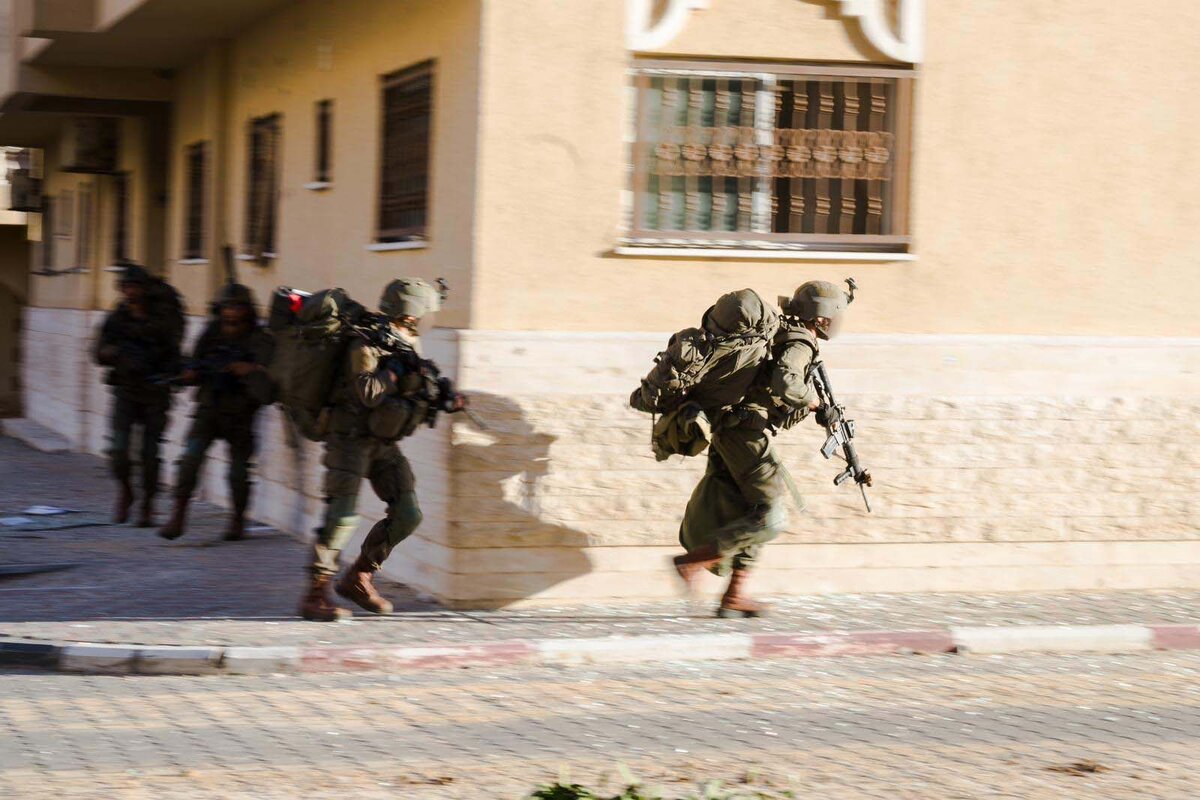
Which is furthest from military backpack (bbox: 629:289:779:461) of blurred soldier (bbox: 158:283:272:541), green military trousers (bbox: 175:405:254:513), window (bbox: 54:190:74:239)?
window (bbox: 54:190:74:239)

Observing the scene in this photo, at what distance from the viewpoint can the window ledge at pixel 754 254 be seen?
9.20 metres

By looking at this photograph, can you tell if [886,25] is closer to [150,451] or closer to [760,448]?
[760,448]

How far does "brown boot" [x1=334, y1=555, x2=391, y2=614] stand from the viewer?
27.9 ft

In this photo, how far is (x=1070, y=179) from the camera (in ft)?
32.4

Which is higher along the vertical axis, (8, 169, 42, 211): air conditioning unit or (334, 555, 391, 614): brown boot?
(8, 169, 42, 211): air conditioning unit

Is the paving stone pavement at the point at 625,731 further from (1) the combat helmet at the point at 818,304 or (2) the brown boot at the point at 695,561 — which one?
(1) the combat helmet at the point at 818,304

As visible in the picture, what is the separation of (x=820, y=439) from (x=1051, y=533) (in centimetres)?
160

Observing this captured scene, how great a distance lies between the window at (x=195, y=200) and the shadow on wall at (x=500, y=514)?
7.00 metres

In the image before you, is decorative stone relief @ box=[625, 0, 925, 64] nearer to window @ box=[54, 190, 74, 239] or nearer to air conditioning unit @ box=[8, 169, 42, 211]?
window @ box=[54, 190, 74, 239]

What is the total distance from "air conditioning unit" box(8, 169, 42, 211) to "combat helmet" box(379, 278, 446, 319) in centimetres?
1899

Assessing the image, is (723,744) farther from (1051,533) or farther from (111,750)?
(1051,533)

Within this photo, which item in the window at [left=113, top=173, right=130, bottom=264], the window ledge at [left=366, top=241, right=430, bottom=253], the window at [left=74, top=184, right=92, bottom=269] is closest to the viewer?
the window ledge at [left=366, top=241, right=430, bottom=253]

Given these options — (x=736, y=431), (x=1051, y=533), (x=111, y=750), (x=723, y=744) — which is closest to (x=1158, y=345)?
(x=1051, y=533)

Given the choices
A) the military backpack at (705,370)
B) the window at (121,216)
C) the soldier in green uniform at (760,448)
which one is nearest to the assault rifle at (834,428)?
the soldier in green uniform at (760,448)
